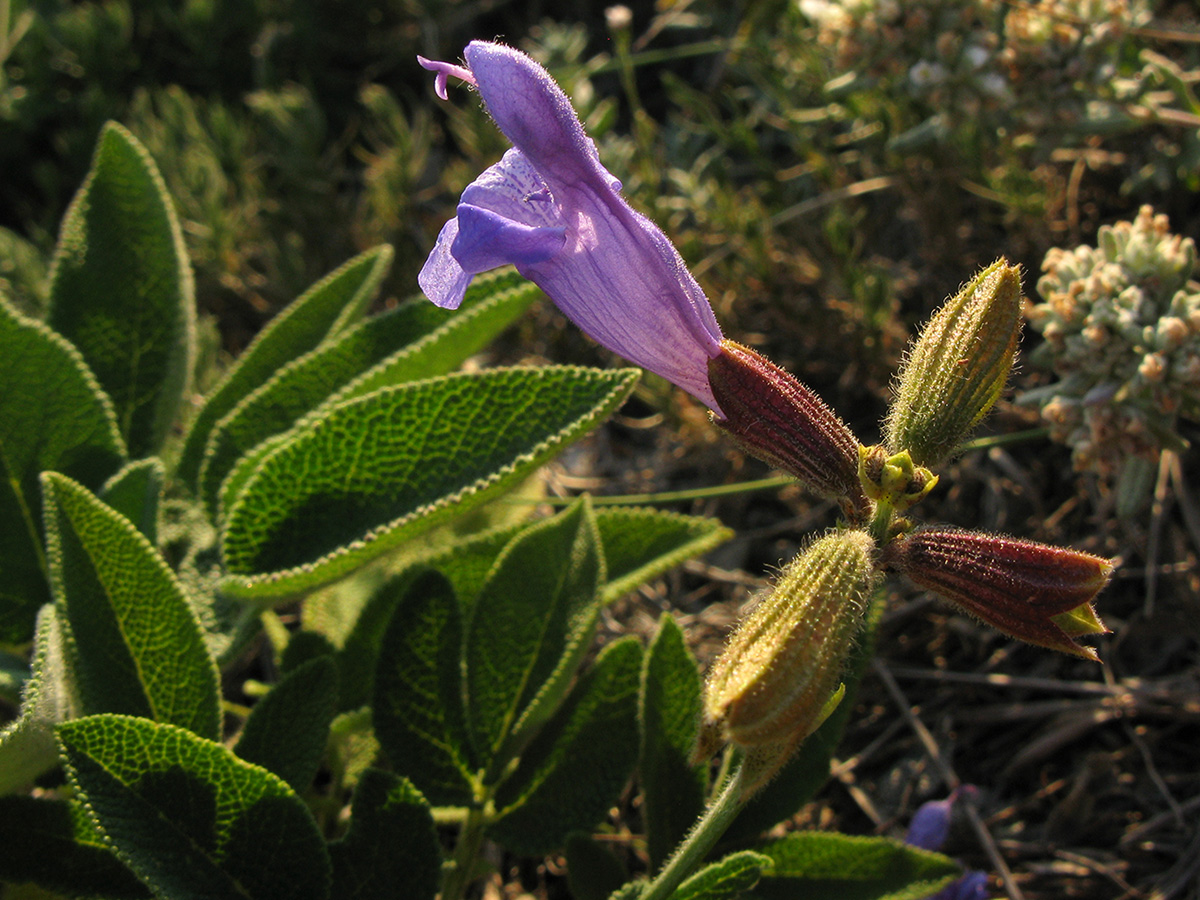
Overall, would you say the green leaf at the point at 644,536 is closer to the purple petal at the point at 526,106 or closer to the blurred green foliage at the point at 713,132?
the purple petal at the point at 526,106

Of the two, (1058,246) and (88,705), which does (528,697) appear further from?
(1058,246)

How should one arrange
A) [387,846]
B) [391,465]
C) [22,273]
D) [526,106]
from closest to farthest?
[526,106], [387,846], [391,465], [22,273]

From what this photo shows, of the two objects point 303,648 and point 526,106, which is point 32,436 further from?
point 526,106

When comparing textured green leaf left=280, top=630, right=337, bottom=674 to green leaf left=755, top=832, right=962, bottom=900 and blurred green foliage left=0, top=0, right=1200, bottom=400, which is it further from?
blurred green foliage left=0, top=0, right=1200, bottom=400

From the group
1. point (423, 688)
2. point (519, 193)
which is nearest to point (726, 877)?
point (423, 688)

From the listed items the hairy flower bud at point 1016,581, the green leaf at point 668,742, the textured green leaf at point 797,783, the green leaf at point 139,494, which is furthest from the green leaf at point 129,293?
the hairy flower bud at point 1016,581
